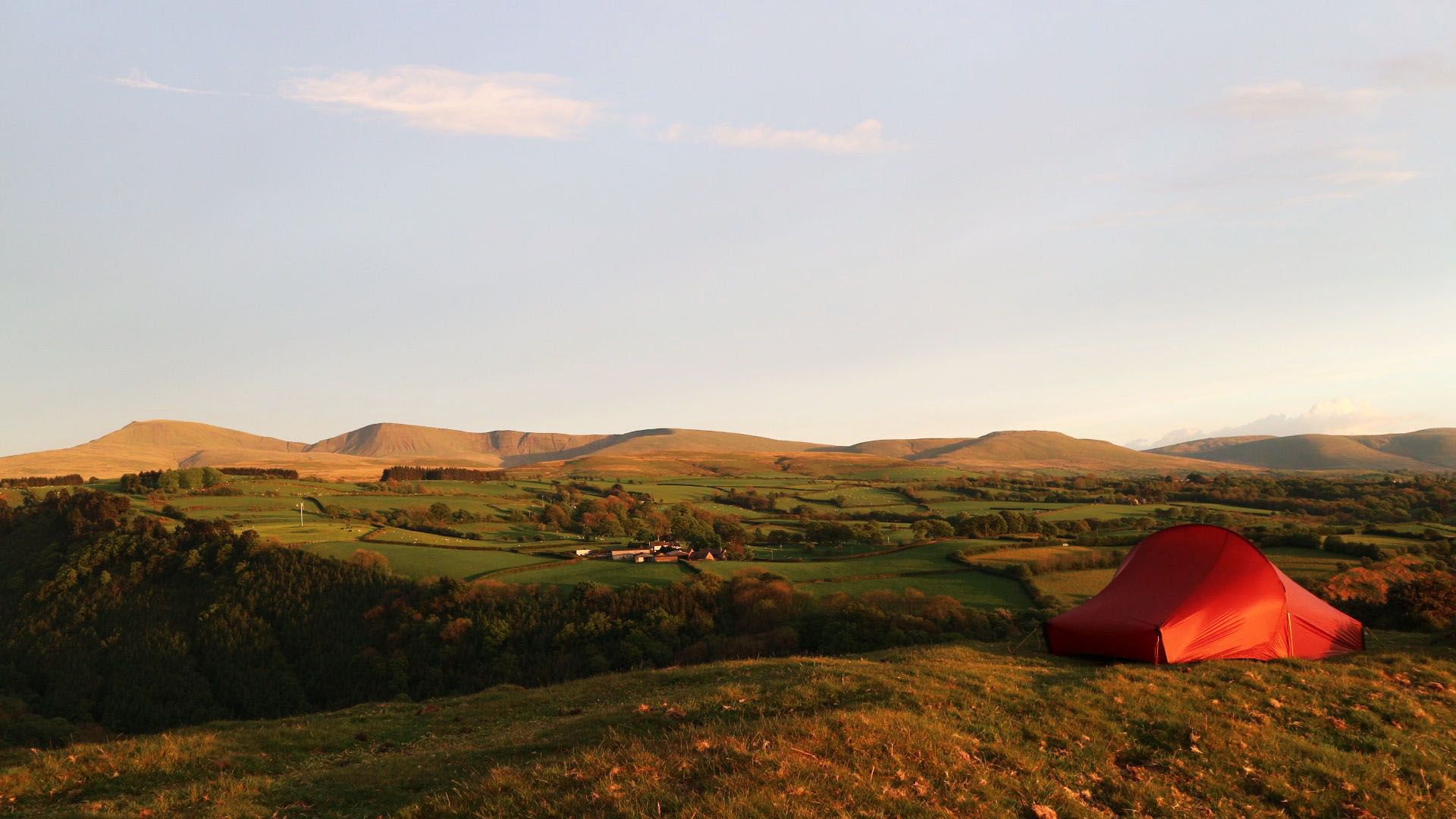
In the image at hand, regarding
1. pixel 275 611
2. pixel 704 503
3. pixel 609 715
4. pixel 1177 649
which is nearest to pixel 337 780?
pixel 609 715

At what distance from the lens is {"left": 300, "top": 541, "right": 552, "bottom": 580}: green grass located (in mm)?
73125

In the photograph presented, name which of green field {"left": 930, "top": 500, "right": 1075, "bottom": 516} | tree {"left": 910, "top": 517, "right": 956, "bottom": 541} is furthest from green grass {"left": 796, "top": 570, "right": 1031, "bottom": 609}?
green field {"left": 930, "top": 500, "right": 1075, "bottom": 516}

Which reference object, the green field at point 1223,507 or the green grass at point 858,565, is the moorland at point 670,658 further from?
the green field at point 1223,507

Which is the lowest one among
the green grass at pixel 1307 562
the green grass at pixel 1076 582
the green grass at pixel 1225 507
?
the green grass at pixel 1225 507

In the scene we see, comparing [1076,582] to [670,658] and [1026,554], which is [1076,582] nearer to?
[1026,554]

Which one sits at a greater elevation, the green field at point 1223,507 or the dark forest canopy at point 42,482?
the dark forest canopy at point 42,482

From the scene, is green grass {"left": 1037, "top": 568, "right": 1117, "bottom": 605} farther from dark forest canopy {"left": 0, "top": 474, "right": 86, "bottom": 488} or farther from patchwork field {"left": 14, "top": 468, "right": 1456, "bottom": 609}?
dark forest canopy {"left": 0, "top": 474, "right": 86, "bottom": 488}

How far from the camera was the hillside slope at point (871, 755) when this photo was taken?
10727 millimetres

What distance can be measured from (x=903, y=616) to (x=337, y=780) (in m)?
38.9

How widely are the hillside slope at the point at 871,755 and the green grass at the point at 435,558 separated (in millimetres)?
54640

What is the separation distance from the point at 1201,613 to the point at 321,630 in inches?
2820

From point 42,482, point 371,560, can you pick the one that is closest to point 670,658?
point 371,560

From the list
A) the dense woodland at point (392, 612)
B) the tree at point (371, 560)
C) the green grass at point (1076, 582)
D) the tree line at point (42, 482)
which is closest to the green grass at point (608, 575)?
the dense woodland at point (392, 612)

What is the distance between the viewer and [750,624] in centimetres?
5412
